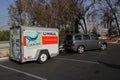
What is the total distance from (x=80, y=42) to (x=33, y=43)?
20.4 ft

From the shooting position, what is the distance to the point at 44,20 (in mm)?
23453

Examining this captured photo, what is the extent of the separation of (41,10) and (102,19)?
13.7 m

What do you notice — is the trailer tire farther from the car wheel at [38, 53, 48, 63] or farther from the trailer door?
the trailer door

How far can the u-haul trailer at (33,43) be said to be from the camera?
1227 cm

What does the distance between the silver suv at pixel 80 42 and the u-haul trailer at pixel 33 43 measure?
Result: 3450 mm

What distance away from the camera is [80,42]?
17.8 m

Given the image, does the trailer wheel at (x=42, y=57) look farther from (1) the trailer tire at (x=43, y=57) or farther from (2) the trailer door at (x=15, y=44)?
(2) the trailer door at (x=15, y=44)

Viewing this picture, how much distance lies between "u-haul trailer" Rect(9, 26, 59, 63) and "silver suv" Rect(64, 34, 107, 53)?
11.3 ft

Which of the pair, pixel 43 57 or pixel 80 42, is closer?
pixel 43 57

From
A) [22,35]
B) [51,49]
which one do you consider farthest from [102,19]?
[22,35]

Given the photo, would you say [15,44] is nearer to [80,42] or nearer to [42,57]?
[42,57]

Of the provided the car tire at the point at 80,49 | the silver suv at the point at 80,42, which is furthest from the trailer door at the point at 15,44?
the car tire at the point at 80,49

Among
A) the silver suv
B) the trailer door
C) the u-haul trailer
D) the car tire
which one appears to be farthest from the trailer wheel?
the car tire

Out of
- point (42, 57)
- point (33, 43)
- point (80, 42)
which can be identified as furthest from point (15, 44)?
point (80, 42)
